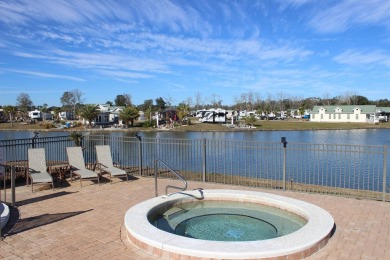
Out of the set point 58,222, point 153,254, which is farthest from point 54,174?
point 153,254

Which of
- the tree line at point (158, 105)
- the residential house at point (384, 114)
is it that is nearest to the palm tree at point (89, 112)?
the tree line at point (158, 105)

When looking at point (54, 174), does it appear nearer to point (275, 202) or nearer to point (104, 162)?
point (104, 162)

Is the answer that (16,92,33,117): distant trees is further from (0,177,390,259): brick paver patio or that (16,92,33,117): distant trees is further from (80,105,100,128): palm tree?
(0,177,390,259): brick paver patio

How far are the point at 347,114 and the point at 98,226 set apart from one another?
302ft

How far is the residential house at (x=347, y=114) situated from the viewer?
84312 millimetres

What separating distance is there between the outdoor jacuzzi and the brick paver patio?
0.69 feet

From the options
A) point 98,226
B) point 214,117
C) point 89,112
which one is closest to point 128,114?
point 89,112

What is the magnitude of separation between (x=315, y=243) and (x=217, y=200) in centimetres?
322

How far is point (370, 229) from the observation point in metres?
5.66

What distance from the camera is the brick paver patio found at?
185 inches

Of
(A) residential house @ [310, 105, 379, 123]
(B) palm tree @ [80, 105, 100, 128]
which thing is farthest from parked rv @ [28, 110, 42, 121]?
(A) residential house @ [310, 105, 379, 123]

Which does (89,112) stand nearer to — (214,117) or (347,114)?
(214,117)

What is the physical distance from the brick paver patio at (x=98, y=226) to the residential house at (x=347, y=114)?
285 feet

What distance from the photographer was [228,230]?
599 cm
